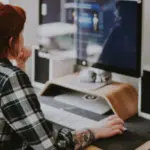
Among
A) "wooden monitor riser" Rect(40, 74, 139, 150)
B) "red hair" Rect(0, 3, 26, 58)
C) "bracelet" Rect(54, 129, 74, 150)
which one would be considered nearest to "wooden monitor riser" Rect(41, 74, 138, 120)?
"wooden monitor riser" Rect(40, 74, 139, 150)

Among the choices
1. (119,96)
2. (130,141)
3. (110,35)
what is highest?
(110,35)

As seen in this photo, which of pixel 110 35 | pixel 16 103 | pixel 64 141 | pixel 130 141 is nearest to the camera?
pixel 16 103

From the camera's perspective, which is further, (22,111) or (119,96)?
(119,96)

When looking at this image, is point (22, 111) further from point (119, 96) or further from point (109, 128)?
point (119, 96)

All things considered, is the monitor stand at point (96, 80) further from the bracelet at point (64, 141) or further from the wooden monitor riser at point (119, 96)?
the bracelet at point (64, 141)

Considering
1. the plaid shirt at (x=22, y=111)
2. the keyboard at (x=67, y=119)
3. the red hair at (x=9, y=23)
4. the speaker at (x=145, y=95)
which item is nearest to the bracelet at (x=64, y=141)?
the plaid shirt at (x=22, y=111)

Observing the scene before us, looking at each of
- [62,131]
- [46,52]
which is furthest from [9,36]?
[46,52]

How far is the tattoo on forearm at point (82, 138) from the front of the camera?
5.40ft

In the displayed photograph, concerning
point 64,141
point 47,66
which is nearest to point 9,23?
point 64,141

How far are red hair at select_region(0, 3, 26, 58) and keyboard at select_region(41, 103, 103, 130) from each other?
0.65m

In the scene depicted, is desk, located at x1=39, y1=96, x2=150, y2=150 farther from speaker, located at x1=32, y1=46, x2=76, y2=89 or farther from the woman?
speaker, located at x1=32, y1=46, x2=76, y2=89

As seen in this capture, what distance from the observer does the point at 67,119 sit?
6.59ft

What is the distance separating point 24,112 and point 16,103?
0.04m

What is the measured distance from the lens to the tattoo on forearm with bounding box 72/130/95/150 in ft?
5.40
